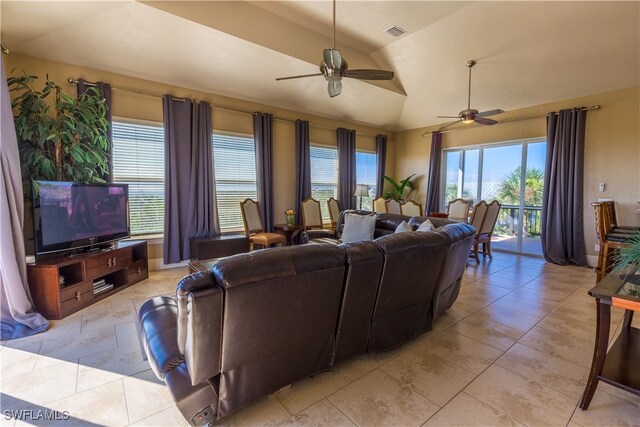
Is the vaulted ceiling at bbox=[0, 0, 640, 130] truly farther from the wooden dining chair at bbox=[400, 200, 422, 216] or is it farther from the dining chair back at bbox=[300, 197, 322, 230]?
the wooden dining chair at bbox=[400, 200, 422, 216]

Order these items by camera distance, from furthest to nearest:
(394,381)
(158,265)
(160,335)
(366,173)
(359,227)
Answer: (366,173), (158,265), (359,227), (394,381), (160,335)

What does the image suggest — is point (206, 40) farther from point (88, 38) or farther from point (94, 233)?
point (94, 233)

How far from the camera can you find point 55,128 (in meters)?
3.03

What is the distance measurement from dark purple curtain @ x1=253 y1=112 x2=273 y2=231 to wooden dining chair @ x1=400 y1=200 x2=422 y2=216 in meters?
2.50

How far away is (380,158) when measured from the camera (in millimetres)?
7348

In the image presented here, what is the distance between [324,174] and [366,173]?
4.46 ft

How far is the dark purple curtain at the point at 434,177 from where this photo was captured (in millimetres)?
6801

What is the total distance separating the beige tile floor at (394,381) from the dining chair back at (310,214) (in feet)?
10.1

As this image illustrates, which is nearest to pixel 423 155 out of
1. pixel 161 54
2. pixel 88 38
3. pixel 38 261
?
pixel 161 54

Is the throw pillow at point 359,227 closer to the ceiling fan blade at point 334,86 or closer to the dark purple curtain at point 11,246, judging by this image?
the ceiling fan blade at point 334,86

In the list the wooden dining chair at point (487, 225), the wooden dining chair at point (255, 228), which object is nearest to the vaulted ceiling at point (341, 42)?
the wooden dining chair at point (255, 228)

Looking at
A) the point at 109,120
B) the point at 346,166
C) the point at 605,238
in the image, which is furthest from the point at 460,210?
the point at 109,120

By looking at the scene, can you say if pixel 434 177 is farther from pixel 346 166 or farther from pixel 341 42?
pixel 341 42

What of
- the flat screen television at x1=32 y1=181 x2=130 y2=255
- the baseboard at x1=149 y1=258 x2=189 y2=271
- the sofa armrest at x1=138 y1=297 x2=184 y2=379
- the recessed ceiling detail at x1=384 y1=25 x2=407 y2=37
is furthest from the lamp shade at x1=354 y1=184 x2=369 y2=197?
the sofa armrest at x1=138 y1=297 x2=184 y2=379
